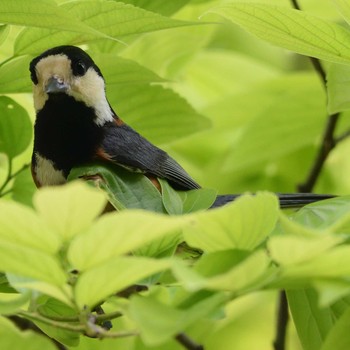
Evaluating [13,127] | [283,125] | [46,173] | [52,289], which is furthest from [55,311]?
[283,125]

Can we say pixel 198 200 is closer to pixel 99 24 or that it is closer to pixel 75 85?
pixel 99 24

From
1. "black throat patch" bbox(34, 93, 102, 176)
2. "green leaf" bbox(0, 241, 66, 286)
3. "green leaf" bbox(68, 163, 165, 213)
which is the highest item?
"green leaf" bbox(0, 241, 66, 286)

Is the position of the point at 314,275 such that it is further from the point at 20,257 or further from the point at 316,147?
the point at 316,147

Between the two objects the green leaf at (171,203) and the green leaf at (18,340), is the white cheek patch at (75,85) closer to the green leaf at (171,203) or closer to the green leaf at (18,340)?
the green leaf at (171,203)

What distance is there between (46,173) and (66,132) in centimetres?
15

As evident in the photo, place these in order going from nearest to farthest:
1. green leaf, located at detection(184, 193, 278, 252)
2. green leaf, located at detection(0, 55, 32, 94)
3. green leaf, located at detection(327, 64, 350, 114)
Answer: green leaf, located at detection(184, 193, 278, 252) → green leaf, located at detection(327, 64, 350, 114) → green leaf, located at detection(0, 55, 32, 94)

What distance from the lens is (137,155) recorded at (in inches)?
76.5

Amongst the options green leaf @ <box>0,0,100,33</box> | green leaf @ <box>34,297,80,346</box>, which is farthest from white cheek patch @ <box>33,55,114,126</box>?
green leaf @ <box>34,297,80,346</box>

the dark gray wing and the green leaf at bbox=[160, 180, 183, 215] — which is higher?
the green leaf at bbox=[160, 180, 183, 215]

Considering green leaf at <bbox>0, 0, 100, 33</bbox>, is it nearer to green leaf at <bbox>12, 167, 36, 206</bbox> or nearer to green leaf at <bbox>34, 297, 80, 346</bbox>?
green leaf at <bbox>34, 297, 80, 346</bbox>

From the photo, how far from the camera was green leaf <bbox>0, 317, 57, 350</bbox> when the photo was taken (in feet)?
4.20

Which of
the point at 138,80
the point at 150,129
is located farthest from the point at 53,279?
the point at 150,129

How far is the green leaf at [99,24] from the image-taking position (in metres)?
1.42

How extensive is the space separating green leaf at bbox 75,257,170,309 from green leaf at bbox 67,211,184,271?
1 cm
